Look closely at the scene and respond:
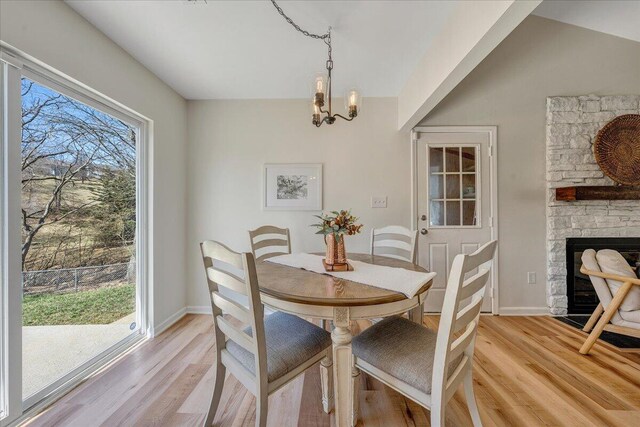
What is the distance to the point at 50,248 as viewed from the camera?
5.14ft

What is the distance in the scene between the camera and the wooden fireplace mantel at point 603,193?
7.90 ft

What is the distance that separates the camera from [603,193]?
243cm

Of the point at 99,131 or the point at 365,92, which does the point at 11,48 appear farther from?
the point at 365,92

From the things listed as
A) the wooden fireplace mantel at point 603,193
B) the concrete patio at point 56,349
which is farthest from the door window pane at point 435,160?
the concrete patio at point 56,349

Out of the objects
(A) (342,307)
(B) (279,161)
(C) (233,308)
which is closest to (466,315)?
(A) (342,307)

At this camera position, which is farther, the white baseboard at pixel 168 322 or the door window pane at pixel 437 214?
the door window pane at pixel 437 214

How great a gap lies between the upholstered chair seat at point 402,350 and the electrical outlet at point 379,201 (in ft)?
5.04

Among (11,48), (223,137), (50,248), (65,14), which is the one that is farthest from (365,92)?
(50,248)

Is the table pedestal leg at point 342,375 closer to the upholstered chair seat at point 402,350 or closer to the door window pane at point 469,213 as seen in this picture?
the upholstered chair seat at point 402,350

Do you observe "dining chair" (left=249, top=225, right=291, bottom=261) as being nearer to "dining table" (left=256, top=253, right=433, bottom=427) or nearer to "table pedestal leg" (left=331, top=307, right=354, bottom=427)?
"dining table" (left=256, top=253, right=433, bottom=427)

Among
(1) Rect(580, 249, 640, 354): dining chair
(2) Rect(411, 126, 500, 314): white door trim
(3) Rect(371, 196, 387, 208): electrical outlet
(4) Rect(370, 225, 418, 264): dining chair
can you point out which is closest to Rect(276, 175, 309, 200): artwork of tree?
(3) Rect(371, 196, 387, 208): electrical outlet

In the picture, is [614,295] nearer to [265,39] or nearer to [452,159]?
[452,159]

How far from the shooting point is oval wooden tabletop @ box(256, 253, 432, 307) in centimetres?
107

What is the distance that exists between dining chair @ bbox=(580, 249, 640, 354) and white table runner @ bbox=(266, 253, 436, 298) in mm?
1715
